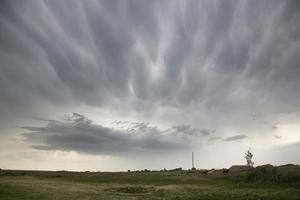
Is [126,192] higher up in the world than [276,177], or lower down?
lower down

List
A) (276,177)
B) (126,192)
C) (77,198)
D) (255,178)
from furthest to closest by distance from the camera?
(255,178)
(276,177)
(126,192)
(77,198)

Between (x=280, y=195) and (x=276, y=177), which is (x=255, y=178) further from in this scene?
(x=280, y=195)

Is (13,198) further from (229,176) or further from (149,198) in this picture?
(229,176)

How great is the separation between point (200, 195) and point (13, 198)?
2204cm

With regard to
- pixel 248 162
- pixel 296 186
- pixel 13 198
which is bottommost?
pixel 13 198

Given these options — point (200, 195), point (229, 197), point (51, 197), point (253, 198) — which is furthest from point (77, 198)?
point (253, 198)

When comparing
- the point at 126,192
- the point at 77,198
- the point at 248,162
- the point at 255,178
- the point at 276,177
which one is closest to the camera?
the point at 77,198

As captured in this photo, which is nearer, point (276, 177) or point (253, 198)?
point (253, 198)

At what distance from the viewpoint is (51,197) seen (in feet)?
131

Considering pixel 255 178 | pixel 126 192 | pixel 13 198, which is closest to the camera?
pixel 13 198

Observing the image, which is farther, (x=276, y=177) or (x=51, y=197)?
(x=276, y=177)

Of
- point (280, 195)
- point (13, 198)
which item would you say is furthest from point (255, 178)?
point (13, 198)

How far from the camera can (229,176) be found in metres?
68.6

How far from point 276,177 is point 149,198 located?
2774 cm
